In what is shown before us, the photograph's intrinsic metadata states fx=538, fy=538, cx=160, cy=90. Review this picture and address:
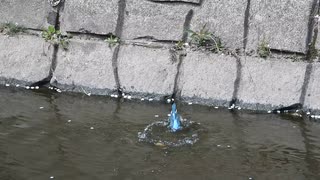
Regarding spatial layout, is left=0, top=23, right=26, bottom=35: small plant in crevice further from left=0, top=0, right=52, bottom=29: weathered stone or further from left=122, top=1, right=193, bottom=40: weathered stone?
left=122, top=1, right=193, bottom=40: weathered stone

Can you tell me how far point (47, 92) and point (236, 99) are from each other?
1.59 m

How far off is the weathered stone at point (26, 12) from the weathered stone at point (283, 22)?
5.95 feet

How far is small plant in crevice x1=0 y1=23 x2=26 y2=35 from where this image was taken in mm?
4754

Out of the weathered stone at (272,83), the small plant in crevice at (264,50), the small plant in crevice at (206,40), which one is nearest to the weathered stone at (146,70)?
the small plant in crevice at (206,40)

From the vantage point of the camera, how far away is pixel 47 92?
457 cm

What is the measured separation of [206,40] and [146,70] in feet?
1.87

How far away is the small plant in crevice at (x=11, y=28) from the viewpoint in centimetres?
475

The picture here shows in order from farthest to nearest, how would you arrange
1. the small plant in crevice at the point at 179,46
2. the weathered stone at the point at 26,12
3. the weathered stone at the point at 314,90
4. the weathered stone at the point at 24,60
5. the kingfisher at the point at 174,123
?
1. the weathered stone at the point at 26,12
2. the weathered stone at the point at 24,60
3. the small plant in crevice at the point at 179,46
4. the weathered stone at the point at 314,90
5. the kingfisher at the point at 174,123

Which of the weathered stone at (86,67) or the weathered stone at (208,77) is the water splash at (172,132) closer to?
the weathered stone at (208,77)

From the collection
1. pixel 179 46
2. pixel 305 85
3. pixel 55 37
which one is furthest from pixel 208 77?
pixel 55 37

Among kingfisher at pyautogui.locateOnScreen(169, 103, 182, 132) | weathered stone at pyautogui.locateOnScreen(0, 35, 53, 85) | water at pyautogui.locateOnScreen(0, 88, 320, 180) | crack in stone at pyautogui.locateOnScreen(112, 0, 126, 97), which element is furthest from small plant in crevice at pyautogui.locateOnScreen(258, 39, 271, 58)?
weathered stone at pyautogui.locateOnScreen(0, 35, 53, 85)

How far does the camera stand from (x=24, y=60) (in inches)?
185

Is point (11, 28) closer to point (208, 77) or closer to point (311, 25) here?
point (208, 77)

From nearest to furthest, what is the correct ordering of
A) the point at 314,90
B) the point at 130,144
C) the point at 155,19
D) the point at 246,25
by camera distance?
1. the point at 130,144
2. the point at 314,90
3. the point at 246,25
4. the point at 155,19
